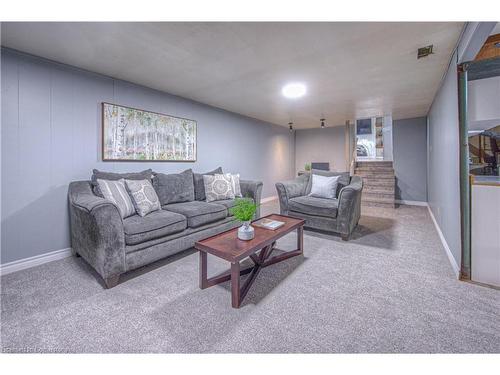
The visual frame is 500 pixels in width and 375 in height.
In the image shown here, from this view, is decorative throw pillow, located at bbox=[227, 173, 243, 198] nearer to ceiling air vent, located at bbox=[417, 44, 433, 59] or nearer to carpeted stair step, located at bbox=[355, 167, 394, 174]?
ceiling air vent, located at bbox=[417, 44, 433, 59]

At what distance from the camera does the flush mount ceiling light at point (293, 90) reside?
10.6 ft

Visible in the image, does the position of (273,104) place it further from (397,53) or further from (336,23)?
(336,23)

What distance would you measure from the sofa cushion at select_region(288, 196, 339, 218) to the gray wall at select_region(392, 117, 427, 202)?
11.6ft

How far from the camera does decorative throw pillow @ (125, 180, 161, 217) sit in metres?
2.50

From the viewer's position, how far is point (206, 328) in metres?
1.45

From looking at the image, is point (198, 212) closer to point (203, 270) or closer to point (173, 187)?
A: point (173, 187)

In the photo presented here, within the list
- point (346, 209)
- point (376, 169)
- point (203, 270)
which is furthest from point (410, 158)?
point (203, 270)

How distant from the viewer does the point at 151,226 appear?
222 centimetres

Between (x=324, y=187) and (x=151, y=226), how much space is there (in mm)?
2610

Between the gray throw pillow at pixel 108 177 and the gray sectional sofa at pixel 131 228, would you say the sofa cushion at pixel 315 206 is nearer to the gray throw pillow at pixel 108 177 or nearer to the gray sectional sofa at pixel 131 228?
the gray sectional sofa at pixel 131 228

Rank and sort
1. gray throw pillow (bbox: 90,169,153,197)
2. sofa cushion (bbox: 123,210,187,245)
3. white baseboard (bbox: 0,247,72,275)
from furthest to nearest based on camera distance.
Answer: gray throw pillow (bbox: 90,169,153,197), white baseboard (bbox: 0,247,72,275), sofa cushion (bbox: 123,210,187,245)

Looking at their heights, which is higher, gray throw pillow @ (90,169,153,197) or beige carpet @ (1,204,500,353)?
gray throw pillow @ (90,169,153,197)

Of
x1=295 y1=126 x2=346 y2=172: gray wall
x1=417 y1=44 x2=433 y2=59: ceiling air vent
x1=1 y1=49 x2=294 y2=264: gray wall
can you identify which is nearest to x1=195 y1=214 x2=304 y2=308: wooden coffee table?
x1=1 y1=49 x2=294 y2=264: gray wall
